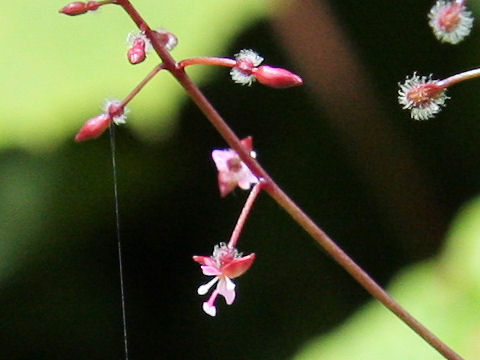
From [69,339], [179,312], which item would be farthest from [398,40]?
[69,339]

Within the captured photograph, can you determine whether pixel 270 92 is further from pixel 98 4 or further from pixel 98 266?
pixel 98 4

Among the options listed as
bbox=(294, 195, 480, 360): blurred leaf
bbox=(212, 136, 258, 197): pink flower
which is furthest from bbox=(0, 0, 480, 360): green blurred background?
bbox=(212, 136, 258, 197): pink flower

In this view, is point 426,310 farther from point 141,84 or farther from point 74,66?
point 141,84

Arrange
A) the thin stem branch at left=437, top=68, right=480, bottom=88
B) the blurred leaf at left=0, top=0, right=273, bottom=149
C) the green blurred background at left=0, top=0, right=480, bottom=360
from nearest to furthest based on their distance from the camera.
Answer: the thin stem branch at left=437, top=68, right=480, bottom=88 < the blurred leaf at left=0, top=0, right=273, bottom=149 < the green blurred background at left=0, top=0, right=480, bottom=360

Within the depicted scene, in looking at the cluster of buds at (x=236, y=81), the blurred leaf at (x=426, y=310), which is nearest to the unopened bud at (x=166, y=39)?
the cluster of buds at (x=236, y=81)

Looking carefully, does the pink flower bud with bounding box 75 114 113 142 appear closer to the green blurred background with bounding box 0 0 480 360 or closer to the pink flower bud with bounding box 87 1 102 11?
the pink flower bud with bounding box 87 1 102 11
